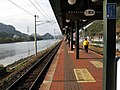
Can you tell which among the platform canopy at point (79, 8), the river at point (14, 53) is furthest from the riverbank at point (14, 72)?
the river at point (14, 53)

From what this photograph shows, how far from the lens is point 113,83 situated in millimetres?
5742

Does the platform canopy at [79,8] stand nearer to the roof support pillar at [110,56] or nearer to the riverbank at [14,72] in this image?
the riverbank at [14,72]

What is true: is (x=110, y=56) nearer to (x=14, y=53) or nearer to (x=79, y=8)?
(x=79, y=8)

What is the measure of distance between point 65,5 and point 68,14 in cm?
122

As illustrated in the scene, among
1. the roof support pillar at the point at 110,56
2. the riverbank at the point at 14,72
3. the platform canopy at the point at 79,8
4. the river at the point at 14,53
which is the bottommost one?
the river at the point at 14,53

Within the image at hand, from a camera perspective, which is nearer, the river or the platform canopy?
the platform canopy

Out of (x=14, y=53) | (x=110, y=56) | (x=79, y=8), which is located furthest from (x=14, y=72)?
(x=14, y=53)

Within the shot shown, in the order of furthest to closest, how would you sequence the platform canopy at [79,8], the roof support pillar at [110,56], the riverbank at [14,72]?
the platform canopy at [79,8] < the riverbank at [14,72] < the roof support pillar at [110,56]

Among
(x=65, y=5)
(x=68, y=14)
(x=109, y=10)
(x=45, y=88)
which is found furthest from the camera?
(x=65, y=5)

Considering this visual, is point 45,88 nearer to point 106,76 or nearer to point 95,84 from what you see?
point 95,84

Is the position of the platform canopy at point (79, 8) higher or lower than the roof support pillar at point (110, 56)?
higher

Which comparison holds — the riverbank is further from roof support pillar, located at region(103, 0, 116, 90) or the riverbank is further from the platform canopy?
roof support pillar, located at region(103, 0, 116, 90)

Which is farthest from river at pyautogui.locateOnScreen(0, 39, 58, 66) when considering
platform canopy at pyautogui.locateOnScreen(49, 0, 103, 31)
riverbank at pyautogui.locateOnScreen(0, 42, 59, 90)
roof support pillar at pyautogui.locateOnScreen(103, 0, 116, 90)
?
roof support pillar at pyautogui.locateOnScreen(103, 0, 116, 90)

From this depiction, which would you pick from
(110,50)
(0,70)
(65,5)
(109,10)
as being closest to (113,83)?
(110,50)
